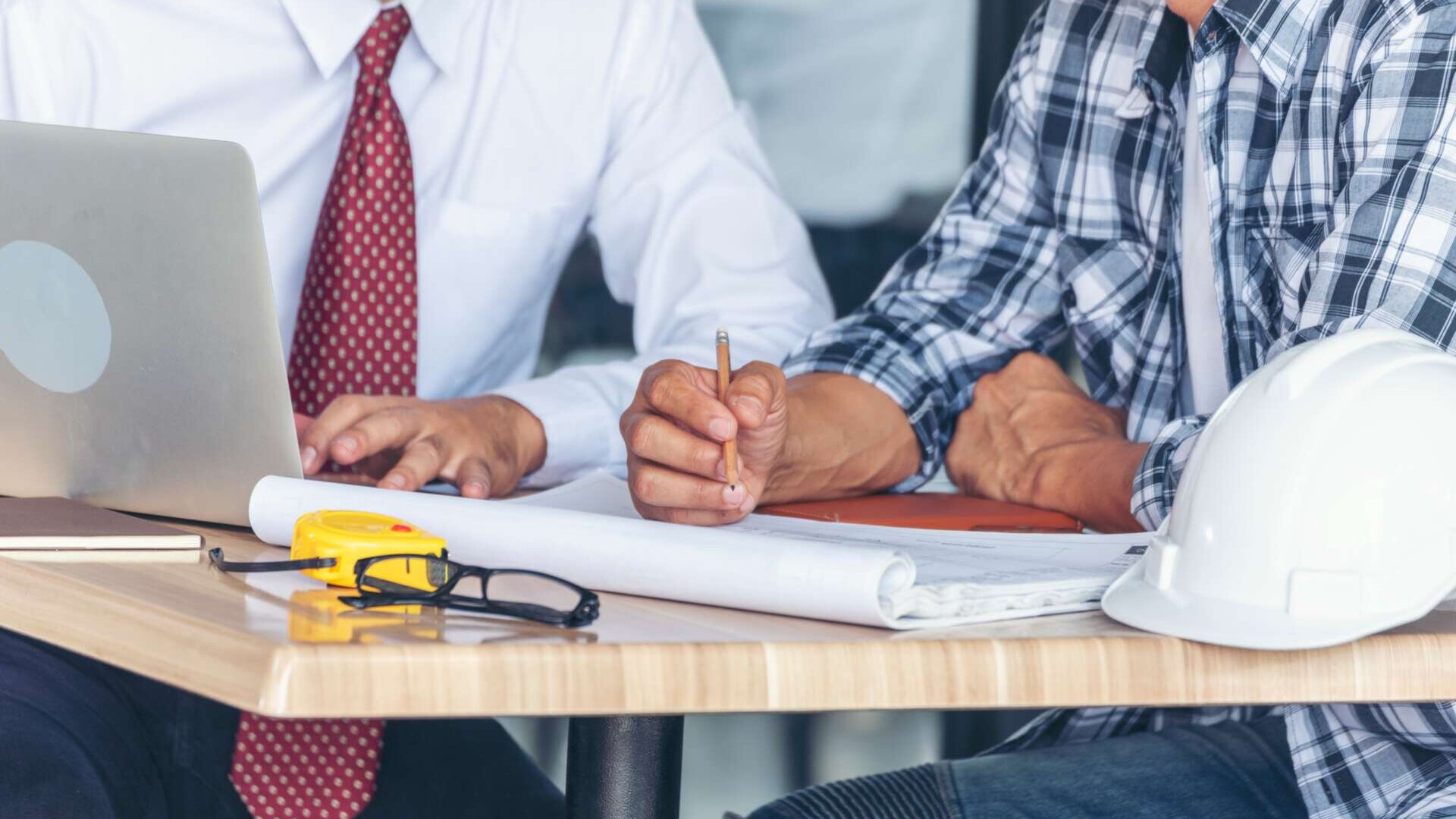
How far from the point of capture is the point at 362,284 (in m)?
1.36

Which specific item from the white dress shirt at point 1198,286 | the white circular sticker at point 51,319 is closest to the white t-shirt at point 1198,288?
the white dress shirt at point 1198,286

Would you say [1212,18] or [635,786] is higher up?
[1212,18]

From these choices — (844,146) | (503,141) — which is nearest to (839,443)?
(503,141)

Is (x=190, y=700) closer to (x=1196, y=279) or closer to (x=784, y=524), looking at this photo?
(x=784, y=524)

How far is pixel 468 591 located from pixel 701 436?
304 mm

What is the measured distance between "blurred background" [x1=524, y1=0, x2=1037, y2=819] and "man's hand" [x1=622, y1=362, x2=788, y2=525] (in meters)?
1.55

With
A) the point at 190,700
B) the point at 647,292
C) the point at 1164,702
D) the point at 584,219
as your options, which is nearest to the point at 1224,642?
the point at 1164,702

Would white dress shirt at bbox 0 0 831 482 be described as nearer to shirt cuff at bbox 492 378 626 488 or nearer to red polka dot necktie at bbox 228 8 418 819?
shirt cuff at bbox 492 378 626 488

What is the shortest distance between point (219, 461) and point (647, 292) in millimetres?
860

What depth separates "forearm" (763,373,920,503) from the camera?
3.64 feet

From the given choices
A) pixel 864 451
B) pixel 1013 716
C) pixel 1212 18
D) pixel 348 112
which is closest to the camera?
pixel 1212 18

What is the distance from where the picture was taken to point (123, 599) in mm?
588

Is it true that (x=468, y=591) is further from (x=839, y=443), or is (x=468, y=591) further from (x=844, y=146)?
(x=844, y=146)

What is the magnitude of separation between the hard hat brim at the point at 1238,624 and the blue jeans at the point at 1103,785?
1.36 feet
